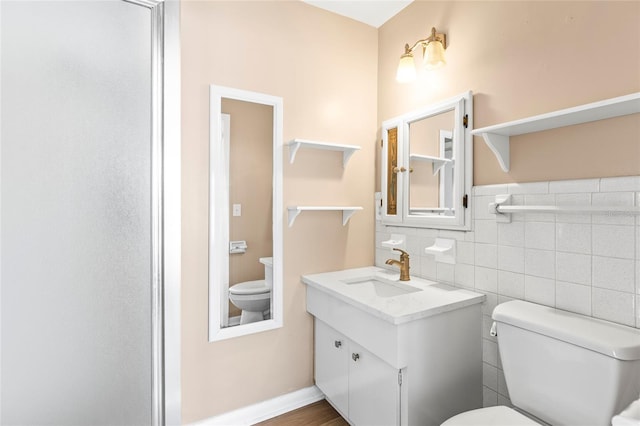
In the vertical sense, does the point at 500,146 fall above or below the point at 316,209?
above

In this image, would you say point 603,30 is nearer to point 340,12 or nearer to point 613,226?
point 613,226

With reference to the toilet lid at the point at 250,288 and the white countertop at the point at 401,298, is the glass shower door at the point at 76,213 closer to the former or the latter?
the toilet lid at the point at 250,288

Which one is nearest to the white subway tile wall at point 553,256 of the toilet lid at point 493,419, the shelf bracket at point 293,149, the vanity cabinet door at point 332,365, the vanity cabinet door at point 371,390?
the toilet lid at point 493,419

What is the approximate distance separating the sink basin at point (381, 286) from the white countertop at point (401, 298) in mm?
19

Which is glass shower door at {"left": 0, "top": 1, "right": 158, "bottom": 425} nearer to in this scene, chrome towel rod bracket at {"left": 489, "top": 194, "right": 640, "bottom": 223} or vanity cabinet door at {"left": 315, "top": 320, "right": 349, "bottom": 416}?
vanity cabinet door at {"left": 315, "top": 320, "right": 349, "bottom": 416}

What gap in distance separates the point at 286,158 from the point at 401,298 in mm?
979

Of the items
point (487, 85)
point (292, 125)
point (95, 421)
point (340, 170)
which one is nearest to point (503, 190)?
point (487, 85)

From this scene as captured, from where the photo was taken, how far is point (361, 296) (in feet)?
5.00

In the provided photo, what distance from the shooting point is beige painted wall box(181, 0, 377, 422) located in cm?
160

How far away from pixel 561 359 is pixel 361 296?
0.76 meters

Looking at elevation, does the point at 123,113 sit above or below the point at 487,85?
below

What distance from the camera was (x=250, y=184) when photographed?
1750 millimetres

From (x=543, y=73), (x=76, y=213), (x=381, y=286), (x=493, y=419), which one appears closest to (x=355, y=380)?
(x=381, y=286)

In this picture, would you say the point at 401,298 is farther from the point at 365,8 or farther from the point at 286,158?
the point at 365,8
